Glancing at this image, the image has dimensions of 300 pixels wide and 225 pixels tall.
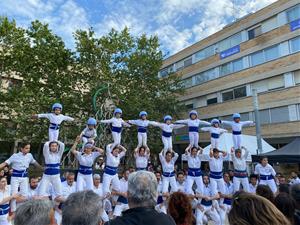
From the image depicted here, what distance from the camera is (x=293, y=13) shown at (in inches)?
1094

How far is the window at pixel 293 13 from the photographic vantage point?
1077 inches

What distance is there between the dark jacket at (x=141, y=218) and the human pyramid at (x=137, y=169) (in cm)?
815

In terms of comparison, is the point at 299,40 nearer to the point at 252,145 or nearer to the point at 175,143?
the point at 252,145

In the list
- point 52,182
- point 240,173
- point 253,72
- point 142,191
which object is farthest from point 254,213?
point 253,72

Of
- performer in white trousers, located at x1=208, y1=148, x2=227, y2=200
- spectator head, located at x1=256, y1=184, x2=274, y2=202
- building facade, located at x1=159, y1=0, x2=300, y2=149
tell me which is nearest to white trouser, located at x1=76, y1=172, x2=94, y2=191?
performer in white trousers, located at x1=208, y1=148, x2=227, y2=200

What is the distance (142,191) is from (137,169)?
10.2 m

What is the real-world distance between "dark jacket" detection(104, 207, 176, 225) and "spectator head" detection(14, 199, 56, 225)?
0.56m

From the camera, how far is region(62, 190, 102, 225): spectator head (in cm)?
255

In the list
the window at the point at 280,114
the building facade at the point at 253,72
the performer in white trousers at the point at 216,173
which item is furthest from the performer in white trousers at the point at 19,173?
the window at the point at 280,114

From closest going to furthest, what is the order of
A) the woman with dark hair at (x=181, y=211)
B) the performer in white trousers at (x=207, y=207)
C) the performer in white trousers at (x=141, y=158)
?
1. the woman with dark hair at (x=181, y=211)
2. the performer in white trousers at (x=207, y=207)
3. the performer in white trousers at (x=141, y=158)

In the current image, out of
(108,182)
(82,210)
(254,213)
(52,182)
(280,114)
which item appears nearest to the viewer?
(254,213)

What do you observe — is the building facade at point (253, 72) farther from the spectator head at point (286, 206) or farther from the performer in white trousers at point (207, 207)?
the spectator head at point (286, 206)

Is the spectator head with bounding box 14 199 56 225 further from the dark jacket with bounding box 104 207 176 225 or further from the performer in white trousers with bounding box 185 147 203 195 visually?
the performer in white trousers with bounding box 185 147 203 195

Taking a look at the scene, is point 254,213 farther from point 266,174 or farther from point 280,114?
point 280,114
